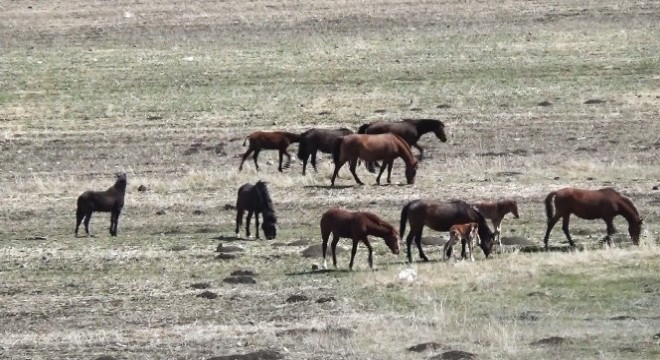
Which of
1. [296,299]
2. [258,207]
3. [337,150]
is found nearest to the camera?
[296,299]

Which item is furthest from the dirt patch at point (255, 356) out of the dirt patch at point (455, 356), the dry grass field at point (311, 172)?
the dirt patch at point (455, 356)

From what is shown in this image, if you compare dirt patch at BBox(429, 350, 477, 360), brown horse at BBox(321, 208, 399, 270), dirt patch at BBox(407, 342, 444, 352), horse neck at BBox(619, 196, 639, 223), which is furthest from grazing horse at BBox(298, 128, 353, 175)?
dirt patch at BBox(429, 350, 477, 360)

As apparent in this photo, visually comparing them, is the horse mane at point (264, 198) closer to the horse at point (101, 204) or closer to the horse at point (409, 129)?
the horse at point (101, 204)

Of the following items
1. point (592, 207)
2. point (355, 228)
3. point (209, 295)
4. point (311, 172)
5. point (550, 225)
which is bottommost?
point (209, 295)

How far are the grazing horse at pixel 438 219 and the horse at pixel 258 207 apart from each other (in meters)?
3.56

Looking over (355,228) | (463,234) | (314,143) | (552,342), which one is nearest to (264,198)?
(355,228)

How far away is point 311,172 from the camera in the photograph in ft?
115

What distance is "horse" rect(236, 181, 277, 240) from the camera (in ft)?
87.8

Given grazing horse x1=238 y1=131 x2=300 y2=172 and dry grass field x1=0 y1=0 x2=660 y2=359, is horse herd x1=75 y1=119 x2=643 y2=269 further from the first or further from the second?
grazing horse x1=238 y1=131 x2=300 y2=172

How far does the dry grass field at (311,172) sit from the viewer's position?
63.4 ft

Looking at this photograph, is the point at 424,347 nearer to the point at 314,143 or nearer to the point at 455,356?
the point at 455,356

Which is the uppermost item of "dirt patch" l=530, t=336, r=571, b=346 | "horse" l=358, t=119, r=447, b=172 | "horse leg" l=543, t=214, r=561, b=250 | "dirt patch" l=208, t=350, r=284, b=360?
"horse" l=358, t=119, r=447, b=172

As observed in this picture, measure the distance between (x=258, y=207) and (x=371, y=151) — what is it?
18.5 feet

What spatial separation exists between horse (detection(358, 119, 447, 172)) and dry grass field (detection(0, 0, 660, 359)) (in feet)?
2.72
